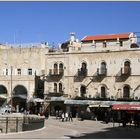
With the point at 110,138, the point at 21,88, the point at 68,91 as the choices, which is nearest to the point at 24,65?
the point at 21,88

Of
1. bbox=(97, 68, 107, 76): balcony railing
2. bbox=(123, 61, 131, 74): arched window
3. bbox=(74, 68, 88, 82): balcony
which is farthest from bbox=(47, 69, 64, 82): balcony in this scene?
bbox=(123, 61, 131, 74): arched window

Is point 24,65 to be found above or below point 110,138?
above

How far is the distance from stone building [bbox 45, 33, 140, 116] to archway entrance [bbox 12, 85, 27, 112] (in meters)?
4.80

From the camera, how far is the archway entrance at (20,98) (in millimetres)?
61250

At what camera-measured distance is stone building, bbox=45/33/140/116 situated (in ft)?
172

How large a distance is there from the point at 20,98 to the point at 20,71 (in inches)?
152

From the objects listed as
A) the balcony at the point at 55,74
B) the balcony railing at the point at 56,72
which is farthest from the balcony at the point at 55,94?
the balcony railing at the point at 56,72

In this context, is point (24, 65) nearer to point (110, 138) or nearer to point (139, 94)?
point (139, 94)

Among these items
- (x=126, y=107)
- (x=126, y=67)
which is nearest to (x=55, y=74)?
(x=126, y=67)

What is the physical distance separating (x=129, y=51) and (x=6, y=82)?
757 inches

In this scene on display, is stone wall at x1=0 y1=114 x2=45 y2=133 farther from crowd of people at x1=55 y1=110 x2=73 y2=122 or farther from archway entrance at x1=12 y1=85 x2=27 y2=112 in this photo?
archway entrance at x1=12 y1=85 x2=27 y2=112

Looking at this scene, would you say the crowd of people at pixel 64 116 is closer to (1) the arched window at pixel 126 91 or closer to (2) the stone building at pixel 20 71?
(2) the stone building at pixel 20 71

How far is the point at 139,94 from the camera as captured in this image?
170 feet

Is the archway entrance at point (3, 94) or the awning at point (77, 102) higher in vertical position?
the archway entrance at point (3, 94)
